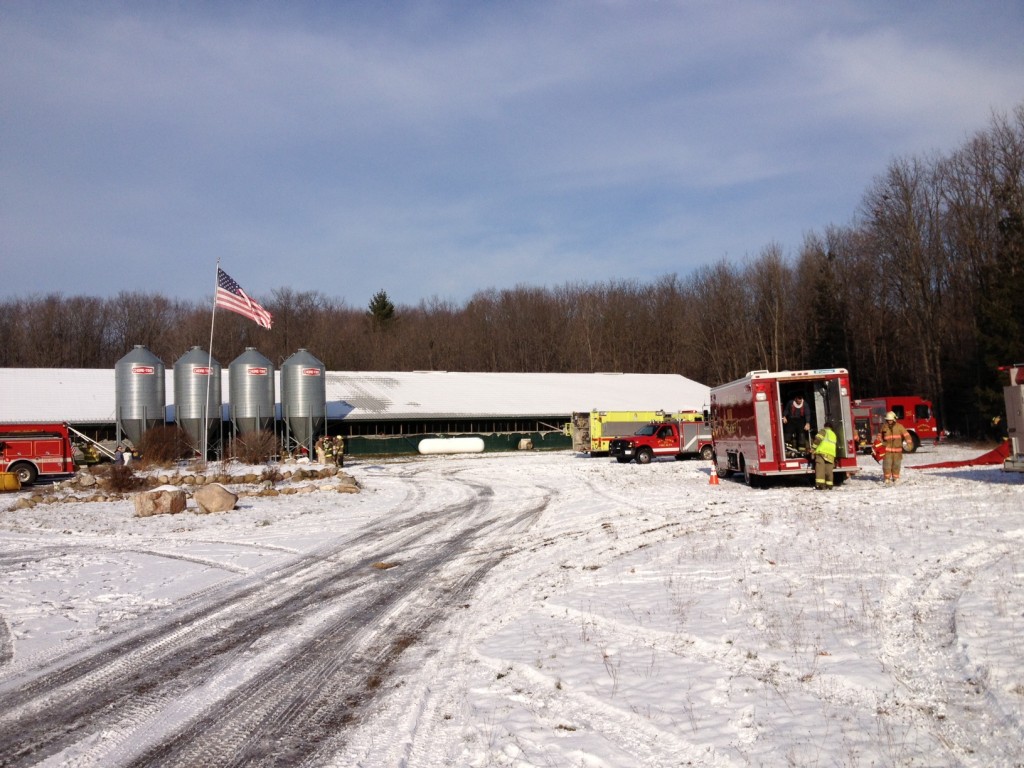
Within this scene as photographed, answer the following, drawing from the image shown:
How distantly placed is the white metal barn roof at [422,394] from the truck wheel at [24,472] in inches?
540

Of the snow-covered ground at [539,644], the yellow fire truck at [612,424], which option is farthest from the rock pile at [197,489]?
the yellow fire truck at [612,424]

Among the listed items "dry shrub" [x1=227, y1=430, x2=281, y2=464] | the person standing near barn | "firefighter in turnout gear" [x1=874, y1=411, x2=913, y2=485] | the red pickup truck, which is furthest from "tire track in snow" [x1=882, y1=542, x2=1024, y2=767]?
"dry shrub" [x1=227, y1=430, x2=281, y2=464]

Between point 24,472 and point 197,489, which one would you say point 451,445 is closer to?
point 24,472

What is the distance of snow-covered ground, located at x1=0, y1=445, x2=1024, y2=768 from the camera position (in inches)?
216

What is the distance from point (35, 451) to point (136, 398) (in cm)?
1006

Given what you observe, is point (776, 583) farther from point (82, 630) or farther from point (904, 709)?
point (82, 630)

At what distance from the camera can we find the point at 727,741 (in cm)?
533

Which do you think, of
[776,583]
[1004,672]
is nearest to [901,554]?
[776,583]

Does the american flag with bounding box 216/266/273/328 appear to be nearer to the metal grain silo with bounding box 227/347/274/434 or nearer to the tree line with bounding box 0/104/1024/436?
the metal grain silo with bounding box 227/347/274/434

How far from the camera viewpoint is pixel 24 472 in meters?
32.7

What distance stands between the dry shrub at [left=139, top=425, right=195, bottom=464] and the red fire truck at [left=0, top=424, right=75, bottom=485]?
3289 mm

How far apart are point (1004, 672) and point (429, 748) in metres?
4.49

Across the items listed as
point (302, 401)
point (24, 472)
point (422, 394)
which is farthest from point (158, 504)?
point (422, 394)

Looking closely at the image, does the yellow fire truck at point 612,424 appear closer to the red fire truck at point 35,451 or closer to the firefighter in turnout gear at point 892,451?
the firefighter in turnout gear at point 892,451
